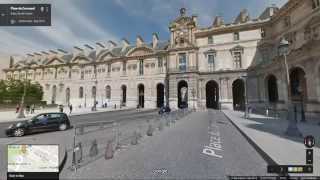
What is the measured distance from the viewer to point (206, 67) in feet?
136

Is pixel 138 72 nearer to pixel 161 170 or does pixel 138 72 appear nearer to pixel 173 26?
pixel 173 26

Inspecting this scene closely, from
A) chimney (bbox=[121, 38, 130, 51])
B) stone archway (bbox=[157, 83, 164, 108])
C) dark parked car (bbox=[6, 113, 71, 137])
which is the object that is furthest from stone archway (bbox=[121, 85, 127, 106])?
dark parked car (bbox=[6, 113, 71, 137])

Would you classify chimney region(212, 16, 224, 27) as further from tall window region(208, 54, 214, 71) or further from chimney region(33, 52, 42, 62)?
chimney region(33, 52, 42, 62)

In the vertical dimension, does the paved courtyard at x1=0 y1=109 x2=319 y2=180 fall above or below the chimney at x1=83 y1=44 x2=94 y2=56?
below

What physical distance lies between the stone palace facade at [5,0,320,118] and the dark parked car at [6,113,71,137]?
2236cm

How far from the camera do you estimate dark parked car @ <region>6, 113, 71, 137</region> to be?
12320 millimetres

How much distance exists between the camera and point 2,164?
21.0ft

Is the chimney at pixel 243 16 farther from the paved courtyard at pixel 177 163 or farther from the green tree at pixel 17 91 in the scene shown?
the green tree at pixel 17 91

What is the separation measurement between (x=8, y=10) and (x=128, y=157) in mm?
6253

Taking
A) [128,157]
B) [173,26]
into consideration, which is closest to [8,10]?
[128,157]

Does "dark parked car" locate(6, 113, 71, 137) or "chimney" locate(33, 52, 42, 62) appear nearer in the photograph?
"dark parked car" locate(6, 113, 71, 137)

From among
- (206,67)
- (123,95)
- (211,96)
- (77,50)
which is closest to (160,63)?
(206,67)

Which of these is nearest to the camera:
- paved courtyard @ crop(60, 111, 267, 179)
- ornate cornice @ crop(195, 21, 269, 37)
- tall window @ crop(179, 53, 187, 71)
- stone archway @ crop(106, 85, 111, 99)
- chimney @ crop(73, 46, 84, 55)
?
paved courtyard @ crop(60, 111, 267, 179)

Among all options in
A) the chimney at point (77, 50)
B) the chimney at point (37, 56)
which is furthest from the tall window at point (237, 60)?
the chimney at point (37, 56)
